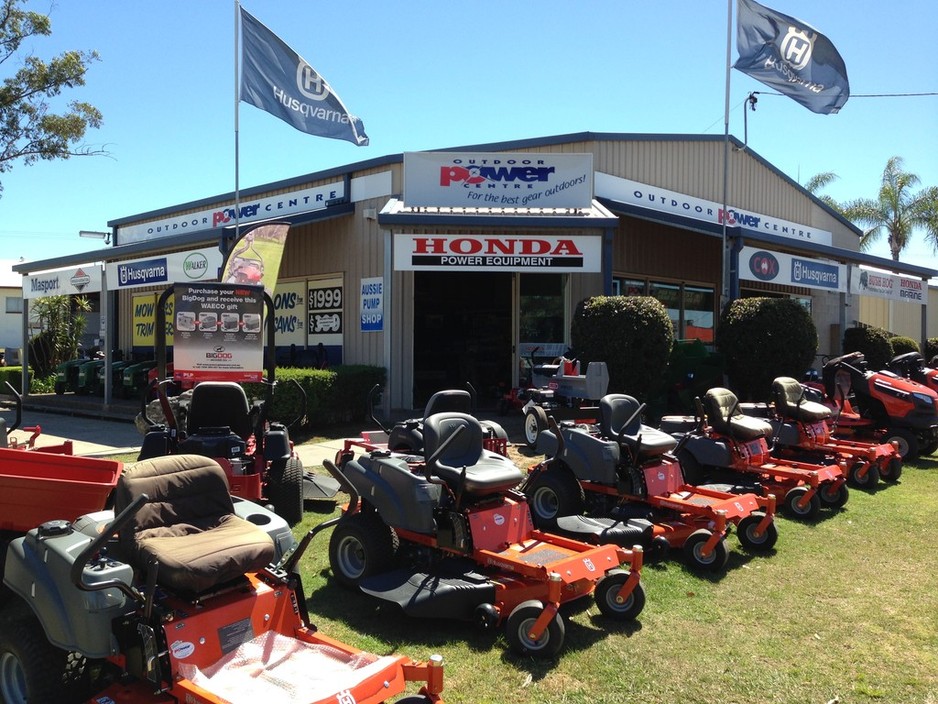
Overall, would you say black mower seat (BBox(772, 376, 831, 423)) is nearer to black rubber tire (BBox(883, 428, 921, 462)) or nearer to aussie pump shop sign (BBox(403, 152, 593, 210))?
black rubber tire (BBox(883, 428, 921, 462))

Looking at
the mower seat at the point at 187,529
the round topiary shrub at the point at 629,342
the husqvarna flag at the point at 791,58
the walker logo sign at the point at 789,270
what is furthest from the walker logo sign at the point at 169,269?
the mower seat at the point at 187,529

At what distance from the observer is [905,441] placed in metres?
9.93

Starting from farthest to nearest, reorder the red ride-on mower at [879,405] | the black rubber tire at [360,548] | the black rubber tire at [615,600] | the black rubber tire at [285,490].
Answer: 1. the red ride-on mower at [879,405]
2. the black rubber tire at [285,490]
3. the black rubber tire at [360,548]
4. the black rubber tire at [615,600]

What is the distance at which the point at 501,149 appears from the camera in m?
14.9

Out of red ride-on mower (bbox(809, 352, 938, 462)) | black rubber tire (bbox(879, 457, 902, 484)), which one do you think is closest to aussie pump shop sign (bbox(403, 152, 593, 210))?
red ride-on mower (bbox(809, 352, 938, 462))

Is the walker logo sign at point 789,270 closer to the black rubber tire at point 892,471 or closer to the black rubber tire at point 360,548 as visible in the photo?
the black rubber tire at point 892,471

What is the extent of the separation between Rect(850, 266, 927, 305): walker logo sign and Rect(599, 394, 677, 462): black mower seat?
13.3 m

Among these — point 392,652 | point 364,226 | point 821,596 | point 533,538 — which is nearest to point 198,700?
point 392,652

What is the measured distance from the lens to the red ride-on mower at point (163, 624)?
117 inches

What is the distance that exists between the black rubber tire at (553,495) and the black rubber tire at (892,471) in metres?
4.54

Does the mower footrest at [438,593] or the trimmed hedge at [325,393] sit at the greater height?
the trimmed hedge at [325,393]

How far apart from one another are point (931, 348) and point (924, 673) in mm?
19954

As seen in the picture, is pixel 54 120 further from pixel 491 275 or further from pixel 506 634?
pixel 506 634

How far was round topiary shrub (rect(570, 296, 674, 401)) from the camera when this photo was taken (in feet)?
38.0
